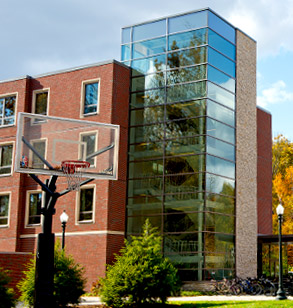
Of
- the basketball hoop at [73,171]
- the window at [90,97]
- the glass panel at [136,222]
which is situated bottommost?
the glass panel at [136,222]

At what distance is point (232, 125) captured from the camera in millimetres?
32875

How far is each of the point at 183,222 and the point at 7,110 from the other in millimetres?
12872

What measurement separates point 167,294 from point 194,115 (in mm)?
12271

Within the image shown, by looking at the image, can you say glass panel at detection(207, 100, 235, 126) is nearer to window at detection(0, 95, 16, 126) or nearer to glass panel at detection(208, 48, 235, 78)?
glass panel at detection(208, 48, 235, 78)

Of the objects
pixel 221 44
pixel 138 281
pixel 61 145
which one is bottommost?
pixel 138 281

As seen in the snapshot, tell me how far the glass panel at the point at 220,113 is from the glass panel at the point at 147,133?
2.78 metres

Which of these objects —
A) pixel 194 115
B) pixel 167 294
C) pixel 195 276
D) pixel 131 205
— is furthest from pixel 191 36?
pixel 167 294

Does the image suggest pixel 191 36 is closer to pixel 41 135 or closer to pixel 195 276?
pixel 195 276

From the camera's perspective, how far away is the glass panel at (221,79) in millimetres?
31484

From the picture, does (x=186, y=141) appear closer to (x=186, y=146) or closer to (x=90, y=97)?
(x=186, y=146)

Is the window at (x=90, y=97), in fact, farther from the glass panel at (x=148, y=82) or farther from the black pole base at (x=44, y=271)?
the black pole base at (x=44, y=271)

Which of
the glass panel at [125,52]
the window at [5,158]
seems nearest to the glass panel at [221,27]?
the glass panel at [125,52]

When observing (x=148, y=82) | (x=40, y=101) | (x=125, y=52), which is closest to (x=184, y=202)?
(x=148, y=82)

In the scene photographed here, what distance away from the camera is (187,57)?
31703 mm
